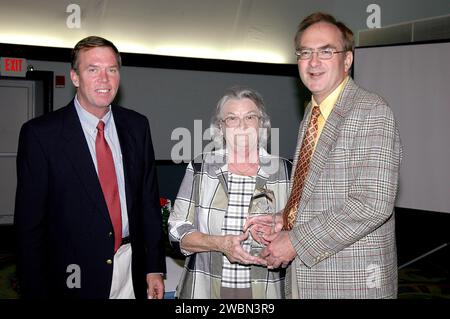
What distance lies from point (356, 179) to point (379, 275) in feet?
1.20

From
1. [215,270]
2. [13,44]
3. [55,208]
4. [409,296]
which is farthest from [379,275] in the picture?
[13,44]

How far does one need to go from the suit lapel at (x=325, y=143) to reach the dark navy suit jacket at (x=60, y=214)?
783mm

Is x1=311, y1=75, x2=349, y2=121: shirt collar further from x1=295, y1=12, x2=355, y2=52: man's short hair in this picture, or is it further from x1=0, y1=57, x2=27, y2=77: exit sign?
x1=0, y1=57, x2=27, y2=77: exit sign

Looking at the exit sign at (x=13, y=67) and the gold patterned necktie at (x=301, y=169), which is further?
the exit sign at (x=13, y=67)

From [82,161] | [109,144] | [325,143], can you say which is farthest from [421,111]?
[82,161]

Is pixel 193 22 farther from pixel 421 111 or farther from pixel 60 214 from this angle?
pixel 60 214

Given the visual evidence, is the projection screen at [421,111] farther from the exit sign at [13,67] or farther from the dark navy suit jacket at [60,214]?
the exit sign at [13,67]

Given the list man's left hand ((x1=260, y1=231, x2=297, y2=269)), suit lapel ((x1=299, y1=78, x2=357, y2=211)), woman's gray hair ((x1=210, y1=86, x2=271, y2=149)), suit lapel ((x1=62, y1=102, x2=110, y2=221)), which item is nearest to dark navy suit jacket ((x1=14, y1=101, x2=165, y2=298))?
suit lapel ((x1=62, y1=102, x2=110, y2=221))

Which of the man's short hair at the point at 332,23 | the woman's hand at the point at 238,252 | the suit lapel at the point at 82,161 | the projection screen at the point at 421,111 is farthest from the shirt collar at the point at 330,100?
the projection screen at the point at 421,111

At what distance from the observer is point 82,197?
2203 mm

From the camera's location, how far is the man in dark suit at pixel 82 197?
7.20ft

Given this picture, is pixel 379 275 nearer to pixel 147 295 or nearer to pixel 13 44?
pixel 147 295

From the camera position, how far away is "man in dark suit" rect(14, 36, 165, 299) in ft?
7.20

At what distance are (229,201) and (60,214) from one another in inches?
27.4
